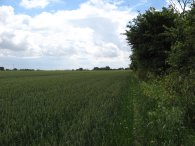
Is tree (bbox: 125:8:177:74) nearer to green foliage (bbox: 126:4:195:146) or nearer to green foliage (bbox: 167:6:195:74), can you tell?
green foliage (bbox: 126:4:195:146)

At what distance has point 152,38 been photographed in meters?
26.4

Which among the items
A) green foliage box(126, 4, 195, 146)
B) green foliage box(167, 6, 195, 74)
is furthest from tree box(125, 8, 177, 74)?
green foliage box(167, 6, 195, 74)

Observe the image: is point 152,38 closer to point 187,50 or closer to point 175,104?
point 187,50

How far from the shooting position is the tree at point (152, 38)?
25609 mm

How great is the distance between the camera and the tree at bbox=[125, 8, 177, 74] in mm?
25609

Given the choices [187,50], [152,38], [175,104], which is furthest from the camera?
[152,38]

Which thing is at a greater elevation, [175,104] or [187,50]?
[187,50]

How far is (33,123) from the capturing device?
1080cm

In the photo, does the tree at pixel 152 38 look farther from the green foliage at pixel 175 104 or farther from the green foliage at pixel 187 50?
the green foliage at pixel 187 50

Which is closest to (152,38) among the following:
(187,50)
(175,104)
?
(187,50)

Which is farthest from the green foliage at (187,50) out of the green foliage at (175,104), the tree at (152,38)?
the tree at (152,38)

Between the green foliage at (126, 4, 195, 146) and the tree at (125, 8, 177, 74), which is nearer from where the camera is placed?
the green foliage at (126, 4, 195, 146)

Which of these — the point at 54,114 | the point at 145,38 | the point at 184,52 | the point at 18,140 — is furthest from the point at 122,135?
the point at 145,38

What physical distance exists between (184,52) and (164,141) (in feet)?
20.8
